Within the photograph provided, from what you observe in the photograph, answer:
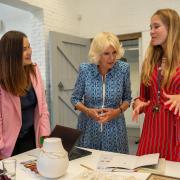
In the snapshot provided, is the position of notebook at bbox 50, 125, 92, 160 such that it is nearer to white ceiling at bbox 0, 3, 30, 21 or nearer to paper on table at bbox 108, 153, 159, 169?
paper on table at bbox 108, 153, 159, 169

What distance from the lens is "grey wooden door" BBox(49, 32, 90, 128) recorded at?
4.17 m

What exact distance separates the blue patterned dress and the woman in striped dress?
1.34ft

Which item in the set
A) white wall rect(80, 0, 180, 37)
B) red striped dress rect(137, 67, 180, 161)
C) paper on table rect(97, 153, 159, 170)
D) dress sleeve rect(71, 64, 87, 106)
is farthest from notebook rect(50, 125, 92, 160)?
white wall rect(80, 0, 180, 37)

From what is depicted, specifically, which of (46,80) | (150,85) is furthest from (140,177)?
(46,80)

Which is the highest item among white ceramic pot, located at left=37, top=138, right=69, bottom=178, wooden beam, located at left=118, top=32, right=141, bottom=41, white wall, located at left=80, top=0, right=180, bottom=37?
white wall, located at left=80, top=0, right=180, bottom=37

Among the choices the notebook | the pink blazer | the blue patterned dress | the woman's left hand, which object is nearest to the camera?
the notebook

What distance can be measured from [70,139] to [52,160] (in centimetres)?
36

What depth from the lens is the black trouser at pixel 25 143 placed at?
1927mm

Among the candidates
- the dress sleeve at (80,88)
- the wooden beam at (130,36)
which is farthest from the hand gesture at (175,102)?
the wooden beam at (130,36)

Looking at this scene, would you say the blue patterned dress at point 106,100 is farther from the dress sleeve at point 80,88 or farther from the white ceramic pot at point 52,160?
the white ceramic pot at point 52,160

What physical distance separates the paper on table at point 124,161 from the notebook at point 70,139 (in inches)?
6.2

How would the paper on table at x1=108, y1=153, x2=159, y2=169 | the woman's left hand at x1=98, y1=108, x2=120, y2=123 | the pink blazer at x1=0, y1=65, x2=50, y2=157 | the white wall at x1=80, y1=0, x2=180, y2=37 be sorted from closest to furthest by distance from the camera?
the paper on table at x1=108, y1=153, x2=159, y2=169, the pink blazer at x1=0, y1=65, x2=50, y2=157, the woman's left hand at x1=98, y1=108, x2=120, y2=123, the white wall at x1=80, y1=0, x2=180, y2=37

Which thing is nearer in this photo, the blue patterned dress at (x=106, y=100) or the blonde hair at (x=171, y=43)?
A: the blonde hair at (x=171, y=43)

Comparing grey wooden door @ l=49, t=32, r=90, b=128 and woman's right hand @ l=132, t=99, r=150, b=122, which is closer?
woman's right hand @ l=132, t=99, r=150, b=122
